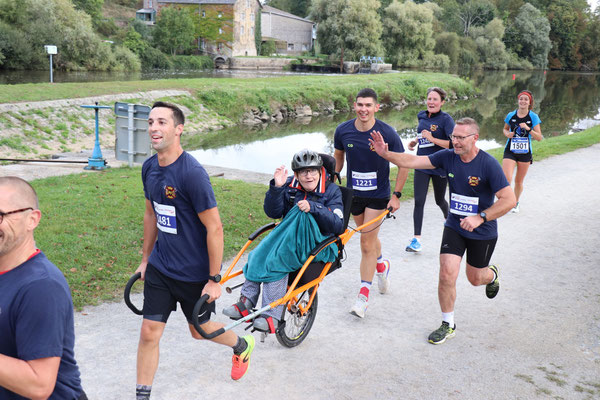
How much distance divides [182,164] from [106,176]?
894 cm

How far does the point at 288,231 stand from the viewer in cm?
495

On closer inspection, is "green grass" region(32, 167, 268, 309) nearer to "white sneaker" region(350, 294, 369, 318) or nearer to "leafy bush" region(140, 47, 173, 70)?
"white sneaker" region(350, 294, 369, 318)

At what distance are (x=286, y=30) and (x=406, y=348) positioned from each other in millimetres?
91682

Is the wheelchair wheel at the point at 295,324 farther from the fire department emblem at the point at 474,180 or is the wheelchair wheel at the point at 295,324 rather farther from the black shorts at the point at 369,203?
the fire department emblem at the point at 474,180

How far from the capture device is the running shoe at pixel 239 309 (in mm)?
4820

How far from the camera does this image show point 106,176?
1230 centimetres

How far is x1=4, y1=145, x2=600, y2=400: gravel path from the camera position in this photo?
4.70m

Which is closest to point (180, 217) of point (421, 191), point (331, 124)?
point (421, 191)

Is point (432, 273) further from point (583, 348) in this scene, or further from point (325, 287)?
point (583, 348)

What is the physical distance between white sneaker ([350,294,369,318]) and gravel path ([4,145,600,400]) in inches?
3.5

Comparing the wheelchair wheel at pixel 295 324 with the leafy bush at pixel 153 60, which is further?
the leafy bush at pixel 153 60

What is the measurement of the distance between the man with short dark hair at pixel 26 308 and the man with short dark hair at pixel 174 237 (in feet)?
5.20

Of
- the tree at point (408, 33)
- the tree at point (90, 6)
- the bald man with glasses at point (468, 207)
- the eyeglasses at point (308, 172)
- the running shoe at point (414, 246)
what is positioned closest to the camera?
the eyeglasses at point (308, 172)

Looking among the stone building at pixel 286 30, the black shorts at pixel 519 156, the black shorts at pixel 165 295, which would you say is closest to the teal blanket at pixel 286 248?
the black shorts at pixel 165 295
